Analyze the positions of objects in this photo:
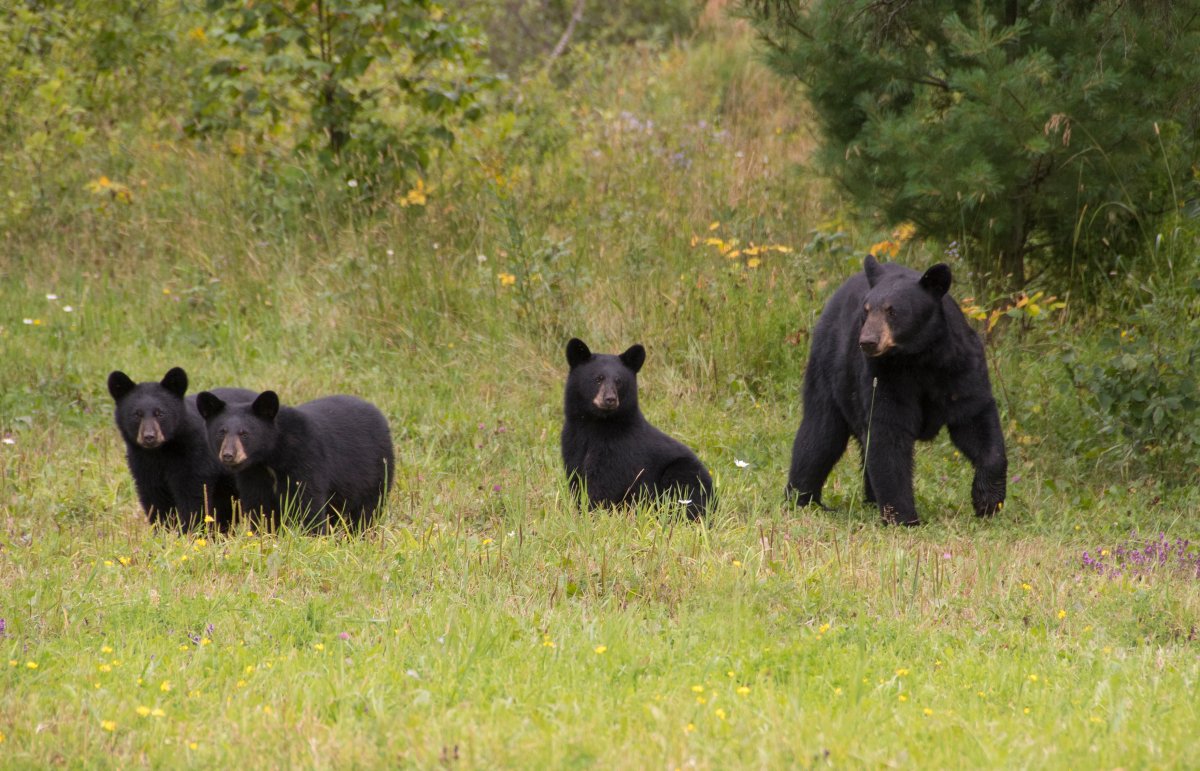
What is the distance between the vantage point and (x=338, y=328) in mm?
10234

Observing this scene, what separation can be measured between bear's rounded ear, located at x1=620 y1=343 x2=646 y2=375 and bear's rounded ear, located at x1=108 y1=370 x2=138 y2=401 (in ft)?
7.84

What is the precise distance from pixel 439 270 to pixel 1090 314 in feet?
15.1

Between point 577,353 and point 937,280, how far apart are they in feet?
5.84

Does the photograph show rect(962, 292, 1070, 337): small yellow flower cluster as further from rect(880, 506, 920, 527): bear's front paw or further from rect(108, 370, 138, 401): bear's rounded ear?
rect(108, 370, 138, 401): bear's rounded ear

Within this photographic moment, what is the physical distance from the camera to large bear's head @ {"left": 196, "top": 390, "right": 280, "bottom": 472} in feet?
20.5

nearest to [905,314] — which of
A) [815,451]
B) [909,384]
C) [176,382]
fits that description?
[909,384]

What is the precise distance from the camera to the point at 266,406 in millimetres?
6398

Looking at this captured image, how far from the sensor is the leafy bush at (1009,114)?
8.13 m

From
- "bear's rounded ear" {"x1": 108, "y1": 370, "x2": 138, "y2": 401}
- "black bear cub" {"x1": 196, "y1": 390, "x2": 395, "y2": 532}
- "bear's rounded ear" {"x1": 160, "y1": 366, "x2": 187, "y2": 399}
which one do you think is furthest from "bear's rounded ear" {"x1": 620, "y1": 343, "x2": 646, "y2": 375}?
"bear's rounded ear" {"x1": 108, "y1": 370, "x2": 138, "y2": 401}

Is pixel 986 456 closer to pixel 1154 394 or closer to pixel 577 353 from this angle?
pixel 1154 394

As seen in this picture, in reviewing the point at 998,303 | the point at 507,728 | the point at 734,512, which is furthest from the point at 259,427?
the point at 998,303

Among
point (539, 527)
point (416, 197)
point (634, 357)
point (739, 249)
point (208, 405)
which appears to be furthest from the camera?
point (416, 197)

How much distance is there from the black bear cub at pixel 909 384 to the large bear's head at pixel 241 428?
2781 mm

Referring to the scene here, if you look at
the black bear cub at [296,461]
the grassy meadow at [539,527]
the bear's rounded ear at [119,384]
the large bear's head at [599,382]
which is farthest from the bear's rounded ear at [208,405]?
the large bear's head at [599,382]
